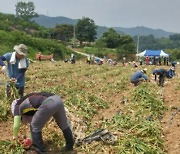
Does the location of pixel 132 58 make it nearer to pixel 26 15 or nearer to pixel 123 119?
pixel 123 119

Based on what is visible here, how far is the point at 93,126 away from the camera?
768cm

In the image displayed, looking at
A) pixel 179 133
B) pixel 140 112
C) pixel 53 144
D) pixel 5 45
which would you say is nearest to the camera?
pixel 53 144

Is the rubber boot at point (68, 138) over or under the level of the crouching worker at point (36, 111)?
under

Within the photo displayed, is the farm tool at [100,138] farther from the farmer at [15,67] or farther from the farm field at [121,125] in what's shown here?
the farmer at [15,67]

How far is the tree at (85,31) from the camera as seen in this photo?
247ft

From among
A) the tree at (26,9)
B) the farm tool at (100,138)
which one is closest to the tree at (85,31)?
the tree at (26,9)

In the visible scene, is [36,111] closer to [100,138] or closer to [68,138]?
[68,138]

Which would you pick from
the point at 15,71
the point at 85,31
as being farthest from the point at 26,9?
the point at 15,71

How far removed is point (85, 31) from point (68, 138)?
71.2 meters

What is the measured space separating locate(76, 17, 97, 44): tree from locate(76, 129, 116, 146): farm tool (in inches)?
2711

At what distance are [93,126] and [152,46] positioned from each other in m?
168

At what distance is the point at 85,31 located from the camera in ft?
251

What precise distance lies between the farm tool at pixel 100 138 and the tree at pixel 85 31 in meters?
68.9

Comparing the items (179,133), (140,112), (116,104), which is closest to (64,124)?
(179,133)
